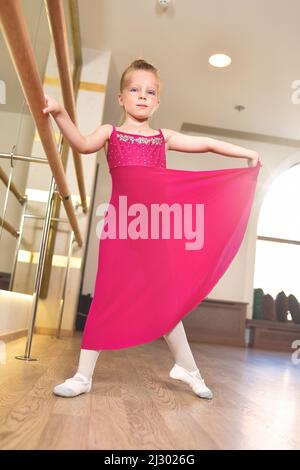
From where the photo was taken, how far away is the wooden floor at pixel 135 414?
0.83m

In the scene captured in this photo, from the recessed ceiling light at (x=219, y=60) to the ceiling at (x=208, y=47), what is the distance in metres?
0.05

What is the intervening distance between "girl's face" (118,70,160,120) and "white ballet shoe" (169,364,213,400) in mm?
865

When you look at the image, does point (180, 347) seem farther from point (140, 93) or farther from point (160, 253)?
point (140, 93)

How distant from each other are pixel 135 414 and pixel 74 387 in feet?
0.77

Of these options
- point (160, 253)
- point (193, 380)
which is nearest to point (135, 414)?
point (193, 380)

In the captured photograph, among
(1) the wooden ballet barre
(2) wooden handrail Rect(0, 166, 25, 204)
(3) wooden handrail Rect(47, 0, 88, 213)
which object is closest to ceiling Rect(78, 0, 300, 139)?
(2) wooden handrail Rect(0, 166, 25, 204)

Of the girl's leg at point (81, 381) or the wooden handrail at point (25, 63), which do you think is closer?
the wooden handrail at point (25, 63)

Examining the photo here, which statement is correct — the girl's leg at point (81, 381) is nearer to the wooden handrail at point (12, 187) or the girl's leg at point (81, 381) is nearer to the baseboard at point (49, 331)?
the wooden handrail at point (12, 187)

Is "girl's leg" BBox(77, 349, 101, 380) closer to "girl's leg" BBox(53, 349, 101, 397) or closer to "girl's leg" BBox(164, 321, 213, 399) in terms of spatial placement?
"girl's leg" BBox(53, 349, 101, 397)

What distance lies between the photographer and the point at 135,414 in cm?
107

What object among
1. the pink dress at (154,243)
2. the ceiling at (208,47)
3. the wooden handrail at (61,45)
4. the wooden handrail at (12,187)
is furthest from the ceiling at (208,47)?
the pink dress at (154,243)

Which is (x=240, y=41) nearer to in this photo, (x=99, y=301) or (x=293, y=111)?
(x=293, y=111)

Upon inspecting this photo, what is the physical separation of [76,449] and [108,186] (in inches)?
234

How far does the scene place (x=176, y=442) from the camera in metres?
0.85
